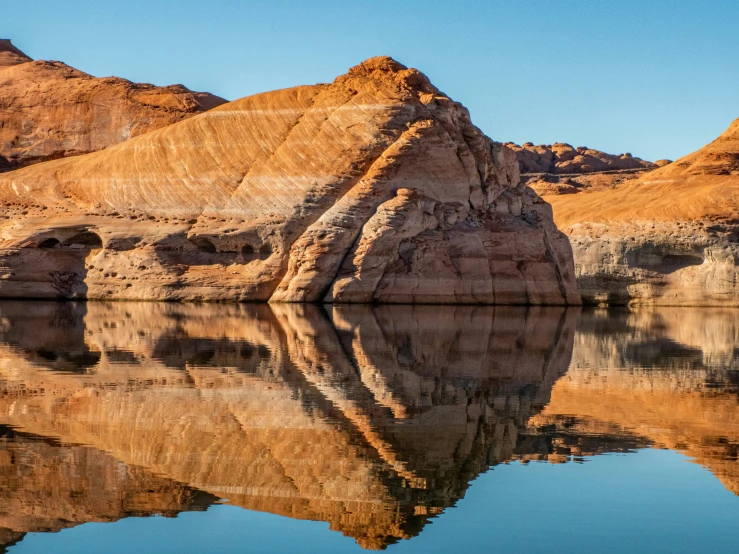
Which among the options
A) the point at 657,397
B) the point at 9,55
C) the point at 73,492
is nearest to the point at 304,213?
the point at 657,397

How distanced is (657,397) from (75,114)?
49.6 meters

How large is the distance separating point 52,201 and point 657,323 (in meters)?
A: 26.4

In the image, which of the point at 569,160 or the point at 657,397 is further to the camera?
the point at 569,160

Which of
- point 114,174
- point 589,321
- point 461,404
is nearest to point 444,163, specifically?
point 589,321

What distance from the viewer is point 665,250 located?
51500 mm

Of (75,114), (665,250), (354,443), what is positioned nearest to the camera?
(354,443)

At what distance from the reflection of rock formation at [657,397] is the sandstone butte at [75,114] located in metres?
38.8

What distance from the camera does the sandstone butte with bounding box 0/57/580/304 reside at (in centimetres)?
4034

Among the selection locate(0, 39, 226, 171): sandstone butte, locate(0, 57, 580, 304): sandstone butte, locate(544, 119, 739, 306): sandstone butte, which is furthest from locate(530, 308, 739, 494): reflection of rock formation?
locate(0, 39, 226, 171): sandstone butte

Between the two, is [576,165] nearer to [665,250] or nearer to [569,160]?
[569,160]

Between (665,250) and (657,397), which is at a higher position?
(665,250)

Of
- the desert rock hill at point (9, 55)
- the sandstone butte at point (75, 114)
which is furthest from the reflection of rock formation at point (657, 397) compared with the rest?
the desert rock hill at point (9, 55)

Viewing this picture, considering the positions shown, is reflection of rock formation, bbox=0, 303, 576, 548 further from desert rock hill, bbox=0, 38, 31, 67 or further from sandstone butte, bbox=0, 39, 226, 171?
desert rock hill, bbox=0, 38, 31, 67

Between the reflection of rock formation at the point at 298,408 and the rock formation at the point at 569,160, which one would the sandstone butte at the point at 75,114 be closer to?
the reflection of rock formation at the point at 298,408
